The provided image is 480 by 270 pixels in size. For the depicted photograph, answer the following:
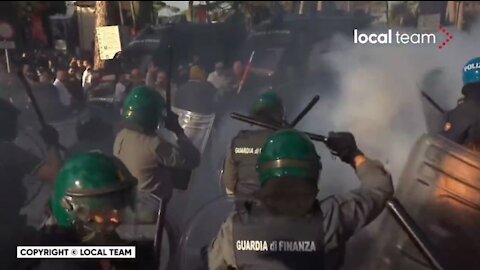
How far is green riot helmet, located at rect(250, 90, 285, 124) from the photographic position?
2.56 metres

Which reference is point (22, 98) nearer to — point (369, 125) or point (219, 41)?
point (219, 41)

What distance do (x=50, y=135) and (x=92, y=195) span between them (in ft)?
1.52

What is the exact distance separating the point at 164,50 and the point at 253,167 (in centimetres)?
50

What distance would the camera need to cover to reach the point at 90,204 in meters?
2.17

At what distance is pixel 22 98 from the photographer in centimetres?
253

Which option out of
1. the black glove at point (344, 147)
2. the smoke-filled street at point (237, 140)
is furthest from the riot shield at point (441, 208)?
the black glove at point (344, 147)

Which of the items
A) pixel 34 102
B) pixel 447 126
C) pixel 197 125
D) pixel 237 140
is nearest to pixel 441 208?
pixel 447 126

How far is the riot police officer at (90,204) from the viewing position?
2.17m

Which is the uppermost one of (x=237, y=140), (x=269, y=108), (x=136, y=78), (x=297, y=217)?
(x=136, y=78)

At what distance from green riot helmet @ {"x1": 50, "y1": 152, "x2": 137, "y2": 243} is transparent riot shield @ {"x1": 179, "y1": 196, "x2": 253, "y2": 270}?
0.92ft

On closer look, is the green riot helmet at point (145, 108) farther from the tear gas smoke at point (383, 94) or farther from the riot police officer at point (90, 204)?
the tear gas smoke at point (383, 94)

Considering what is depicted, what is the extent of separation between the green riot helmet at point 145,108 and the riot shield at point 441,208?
800 mm

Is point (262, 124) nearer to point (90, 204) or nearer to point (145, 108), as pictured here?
point (145, 108)

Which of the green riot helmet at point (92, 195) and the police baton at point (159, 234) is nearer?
the green riot helmet at point (92, 195)
